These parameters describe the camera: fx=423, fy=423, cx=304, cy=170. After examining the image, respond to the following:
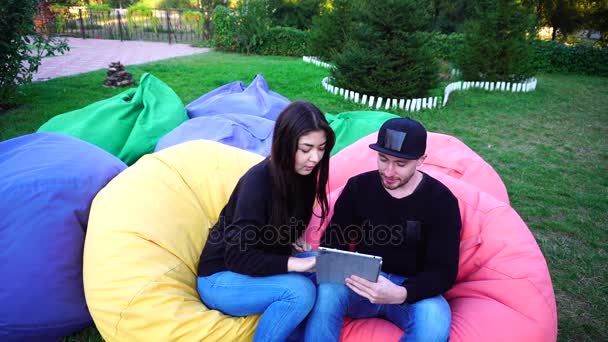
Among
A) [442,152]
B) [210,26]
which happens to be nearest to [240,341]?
[442,152]

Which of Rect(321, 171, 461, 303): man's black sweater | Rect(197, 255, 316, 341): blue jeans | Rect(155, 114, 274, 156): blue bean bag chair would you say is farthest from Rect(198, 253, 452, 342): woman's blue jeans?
Rect(155, 114, 274, 156): blue bean bag chair

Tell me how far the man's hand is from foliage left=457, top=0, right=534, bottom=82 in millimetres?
10199

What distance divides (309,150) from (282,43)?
52.6 feet

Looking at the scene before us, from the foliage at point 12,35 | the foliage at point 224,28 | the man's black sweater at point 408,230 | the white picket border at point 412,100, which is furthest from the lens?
the foliage at point 224,28

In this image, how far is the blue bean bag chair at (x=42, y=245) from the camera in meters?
2.22

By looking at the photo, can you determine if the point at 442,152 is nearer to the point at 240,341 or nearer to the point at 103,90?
the point at 240,341

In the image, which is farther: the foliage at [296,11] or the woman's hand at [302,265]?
the foliage at [296,11]

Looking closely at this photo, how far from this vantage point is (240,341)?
6.86ft

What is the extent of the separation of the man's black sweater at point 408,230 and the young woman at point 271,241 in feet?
1.03

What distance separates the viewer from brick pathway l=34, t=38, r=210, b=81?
10.9 m

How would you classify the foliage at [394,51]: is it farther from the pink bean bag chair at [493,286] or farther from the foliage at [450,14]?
the foliage at [450,14]

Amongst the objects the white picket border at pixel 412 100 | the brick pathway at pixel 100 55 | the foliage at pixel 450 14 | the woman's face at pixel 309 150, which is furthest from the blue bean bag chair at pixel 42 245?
the foliage at pixel 450 14

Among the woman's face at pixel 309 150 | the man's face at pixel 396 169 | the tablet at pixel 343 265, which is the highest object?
the woman's face at pixel 309 150

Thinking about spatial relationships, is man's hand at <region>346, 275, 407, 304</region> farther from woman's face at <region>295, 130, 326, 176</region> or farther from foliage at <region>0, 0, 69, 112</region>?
foliage at <region>0, 0, 69, 112</region>
